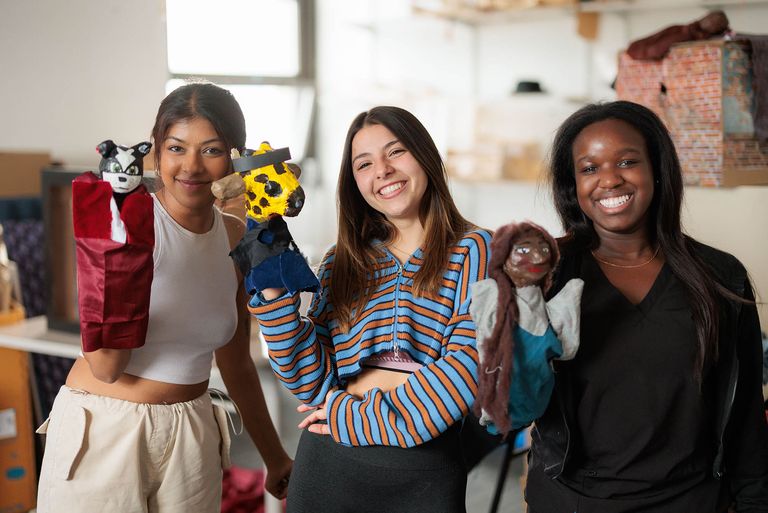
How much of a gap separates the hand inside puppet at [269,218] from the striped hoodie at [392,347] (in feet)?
0.12

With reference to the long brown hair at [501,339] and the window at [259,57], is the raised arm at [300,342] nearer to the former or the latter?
the long brown hair at [501,339]

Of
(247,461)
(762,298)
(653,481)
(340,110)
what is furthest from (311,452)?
(340,110)

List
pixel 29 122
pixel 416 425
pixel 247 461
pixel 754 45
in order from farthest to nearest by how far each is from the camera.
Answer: pixel 247 461, pixel 29 122, pixel 754 45, pixel 416 425

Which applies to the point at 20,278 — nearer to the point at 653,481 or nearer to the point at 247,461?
the point at 247,461

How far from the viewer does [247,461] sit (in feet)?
10.4

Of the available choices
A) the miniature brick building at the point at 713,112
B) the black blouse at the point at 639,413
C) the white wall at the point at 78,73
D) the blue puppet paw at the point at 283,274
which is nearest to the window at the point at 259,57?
the white wall at the point at 78,73

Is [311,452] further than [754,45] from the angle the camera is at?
No

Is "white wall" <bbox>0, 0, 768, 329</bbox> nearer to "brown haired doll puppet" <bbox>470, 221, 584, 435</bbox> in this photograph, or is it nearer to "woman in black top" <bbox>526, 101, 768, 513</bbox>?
"woman in black top" <bbox>526, 101, 768, 513</bbox>

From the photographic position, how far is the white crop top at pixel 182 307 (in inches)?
50.1

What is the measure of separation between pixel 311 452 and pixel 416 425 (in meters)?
0.22

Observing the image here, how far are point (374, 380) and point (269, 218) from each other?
0.31 meters

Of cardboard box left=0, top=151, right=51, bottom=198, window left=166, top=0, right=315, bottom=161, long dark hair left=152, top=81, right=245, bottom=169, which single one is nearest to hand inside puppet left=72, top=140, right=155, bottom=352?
long dark hair left=152, top=81, right=245, bottom=169

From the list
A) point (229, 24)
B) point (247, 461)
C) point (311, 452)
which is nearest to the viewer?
point (311, 452)

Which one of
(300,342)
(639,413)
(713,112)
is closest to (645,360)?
(639,413)
